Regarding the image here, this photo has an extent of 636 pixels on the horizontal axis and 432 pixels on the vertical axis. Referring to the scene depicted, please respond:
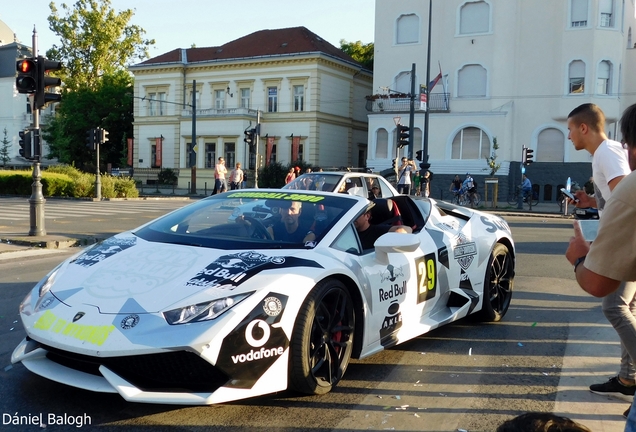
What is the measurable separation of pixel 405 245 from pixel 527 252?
9.00 metres

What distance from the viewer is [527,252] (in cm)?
1277

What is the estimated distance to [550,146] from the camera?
39625 millimetres

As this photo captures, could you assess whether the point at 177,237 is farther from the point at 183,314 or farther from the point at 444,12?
the point at 444,12

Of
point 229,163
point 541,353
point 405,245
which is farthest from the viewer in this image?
point 229,163

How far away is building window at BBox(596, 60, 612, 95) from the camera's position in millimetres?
38375

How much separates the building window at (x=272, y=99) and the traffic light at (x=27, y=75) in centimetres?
4043

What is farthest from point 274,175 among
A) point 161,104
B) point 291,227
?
point 291,227

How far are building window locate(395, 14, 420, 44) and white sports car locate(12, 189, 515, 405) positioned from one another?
39.7 m

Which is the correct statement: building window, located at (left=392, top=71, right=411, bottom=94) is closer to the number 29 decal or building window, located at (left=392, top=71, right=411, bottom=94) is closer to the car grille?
the number 29 decal

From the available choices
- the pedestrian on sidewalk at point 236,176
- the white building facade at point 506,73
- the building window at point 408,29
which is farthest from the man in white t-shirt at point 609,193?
the building window at point 408,29

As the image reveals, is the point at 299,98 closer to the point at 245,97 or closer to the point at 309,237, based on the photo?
the point at 245,97

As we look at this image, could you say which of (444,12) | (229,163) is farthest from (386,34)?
(229,163)

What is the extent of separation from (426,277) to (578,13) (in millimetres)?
38256

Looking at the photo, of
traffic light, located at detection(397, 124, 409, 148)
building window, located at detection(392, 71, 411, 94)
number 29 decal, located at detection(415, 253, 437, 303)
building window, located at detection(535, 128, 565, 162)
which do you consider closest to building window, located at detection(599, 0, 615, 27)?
building window, located at detection(535, 128, 565, 162)
